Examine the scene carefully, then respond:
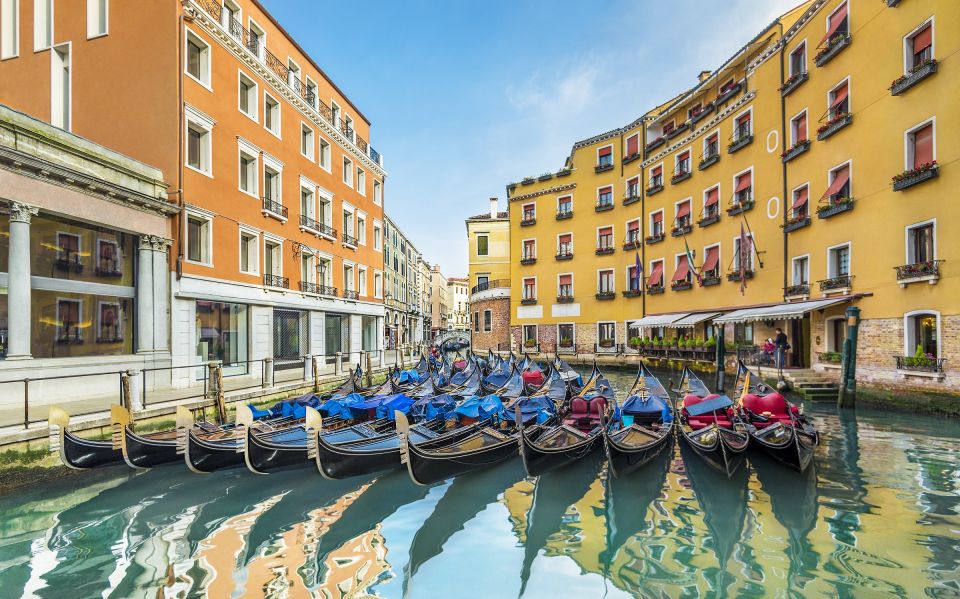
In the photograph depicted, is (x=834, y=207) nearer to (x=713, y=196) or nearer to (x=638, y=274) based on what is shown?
(x=713, y=196)

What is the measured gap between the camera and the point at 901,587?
4.25m

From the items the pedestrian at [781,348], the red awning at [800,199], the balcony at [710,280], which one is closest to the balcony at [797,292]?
the pedestrian at [781,348]

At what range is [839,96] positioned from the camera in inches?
531

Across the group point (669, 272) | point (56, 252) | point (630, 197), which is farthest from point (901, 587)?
point (630, 197)

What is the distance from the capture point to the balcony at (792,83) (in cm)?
1461

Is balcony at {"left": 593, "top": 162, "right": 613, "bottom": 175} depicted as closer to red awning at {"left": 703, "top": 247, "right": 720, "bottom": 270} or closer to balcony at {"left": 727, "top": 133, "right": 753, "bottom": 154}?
balcony at {"left": 727, "top": 133, "right": 753, "bottom": 154}

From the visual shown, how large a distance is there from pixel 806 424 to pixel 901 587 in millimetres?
4178

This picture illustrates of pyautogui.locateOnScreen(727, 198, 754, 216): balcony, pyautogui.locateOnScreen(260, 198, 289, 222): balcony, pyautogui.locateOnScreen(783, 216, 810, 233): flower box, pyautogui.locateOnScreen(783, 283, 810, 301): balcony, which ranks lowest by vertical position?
pyautogui.locateOnScreen(783, 283, 810, 301): balcony

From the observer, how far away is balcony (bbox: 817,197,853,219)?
42.1 feet

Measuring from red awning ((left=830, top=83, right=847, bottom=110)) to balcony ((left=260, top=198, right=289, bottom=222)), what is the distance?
16.3 m

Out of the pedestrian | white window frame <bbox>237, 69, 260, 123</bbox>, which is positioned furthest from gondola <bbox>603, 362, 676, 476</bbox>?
white window frame <bbox>237, 69, 260, 123</bbox>

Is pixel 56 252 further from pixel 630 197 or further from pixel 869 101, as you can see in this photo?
pixel 630 197

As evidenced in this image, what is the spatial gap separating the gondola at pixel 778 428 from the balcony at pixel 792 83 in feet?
34.2

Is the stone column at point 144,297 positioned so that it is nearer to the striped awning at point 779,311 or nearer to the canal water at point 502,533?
the canal water at point 502,533
